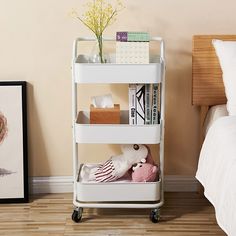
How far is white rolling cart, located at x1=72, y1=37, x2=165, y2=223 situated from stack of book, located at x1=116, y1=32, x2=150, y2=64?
37 millimetres

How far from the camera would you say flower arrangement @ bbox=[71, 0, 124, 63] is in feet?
9.53

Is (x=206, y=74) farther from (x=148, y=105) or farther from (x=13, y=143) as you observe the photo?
(x=13, y=143)

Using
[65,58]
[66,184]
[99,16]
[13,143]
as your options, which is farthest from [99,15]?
[66,184]

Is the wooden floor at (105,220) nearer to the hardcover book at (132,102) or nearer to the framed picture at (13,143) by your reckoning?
the framed picture at (13,143)

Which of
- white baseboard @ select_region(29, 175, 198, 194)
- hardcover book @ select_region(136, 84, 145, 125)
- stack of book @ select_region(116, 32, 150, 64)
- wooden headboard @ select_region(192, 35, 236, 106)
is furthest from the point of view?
white baseboard @ select_region(29, 175, 198, 194)

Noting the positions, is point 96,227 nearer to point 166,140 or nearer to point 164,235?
point 164,235

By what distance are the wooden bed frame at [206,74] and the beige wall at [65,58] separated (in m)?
0.12

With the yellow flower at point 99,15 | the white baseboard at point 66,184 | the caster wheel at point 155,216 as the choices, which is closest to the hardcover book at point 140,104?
the yellow flower at point 99,15

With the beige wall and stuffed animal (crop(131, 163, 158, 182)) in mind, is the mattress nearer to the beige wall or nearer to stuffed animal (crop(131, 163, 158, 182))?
the beige wall

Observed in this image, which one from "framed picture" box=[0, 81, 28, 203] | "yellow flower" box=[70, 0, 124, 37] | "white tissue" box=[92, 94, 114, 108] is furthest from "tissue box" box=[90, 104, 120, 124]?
"framed picture" box=[0, 81, 28, 203]

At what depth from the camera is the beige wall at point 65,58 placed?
312 cm

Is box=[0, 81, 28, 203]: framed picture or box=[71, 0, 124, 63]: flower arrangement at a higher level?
box=[71, 0, 124, 63]: flower arrangement

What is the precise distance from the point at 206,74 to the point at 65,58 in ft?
2.53

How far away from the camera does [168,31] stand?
10.4 feet
